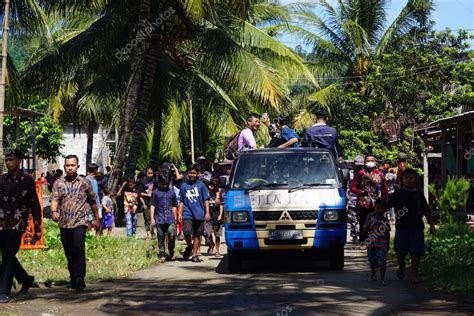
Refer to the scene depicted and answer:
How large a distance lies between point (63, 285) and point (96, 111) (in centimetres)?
1838

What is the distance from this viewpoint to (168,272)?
43.0 ft

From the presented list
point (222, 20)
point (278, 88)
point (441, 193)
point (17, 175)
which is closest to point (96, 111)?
point (222, 20)

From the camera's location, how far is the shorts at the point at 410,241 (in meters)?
11.2

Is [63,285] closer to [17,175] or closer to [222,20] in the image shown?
[17,175]

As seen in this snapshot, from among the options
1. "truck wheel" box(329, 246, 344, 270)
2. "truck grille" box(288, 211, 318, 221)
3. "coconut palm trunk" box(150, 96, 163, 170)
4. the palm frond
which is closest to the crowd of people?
"truck grille" box(288, 211, 318, 221)

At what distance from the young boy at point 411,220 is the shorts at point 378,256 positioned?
0.20 m

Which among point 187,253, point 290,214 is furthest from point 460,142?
point 290,214

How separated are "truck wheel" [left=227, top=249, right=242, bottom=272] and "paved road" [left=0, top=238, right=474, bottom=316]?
0.47ft

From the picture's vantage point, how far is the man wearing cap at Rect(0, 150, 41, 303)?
9766 mm

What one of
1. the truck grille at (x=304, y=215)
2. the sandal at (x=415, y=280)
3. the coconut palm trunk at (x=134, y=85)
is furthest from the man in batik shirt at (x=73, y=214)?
the coconut palm trunk at (x=134, y=85)

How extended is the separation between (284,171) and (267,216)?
3.39 ft

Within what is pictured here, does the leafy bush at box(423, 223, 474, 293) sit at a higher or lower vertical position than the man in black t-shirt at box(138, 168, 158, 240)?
lower

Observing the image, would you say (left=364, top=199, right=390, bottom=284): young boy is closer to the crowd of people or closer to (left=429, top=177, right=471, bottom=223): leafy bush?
the crowd of people

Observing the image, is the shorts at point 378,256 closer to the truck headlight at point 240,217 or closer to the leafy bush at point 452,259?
the leafy bush at point 452,259
